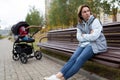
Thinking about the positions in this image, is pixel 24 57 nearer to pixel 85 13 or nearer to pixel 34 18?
pixel 85 13

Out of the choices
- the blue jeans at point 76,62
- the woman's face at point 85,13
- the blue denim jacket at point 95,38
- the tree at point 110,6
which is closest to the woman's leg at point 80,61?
the blue jeans at point 76,62

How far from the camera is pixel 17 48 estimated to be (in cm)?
1086

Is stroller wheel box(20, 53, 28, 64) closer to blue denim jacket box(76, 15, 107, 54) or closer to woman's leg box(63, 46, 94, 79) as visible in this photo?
blue denim jacket box(76, 15, 107, 54)

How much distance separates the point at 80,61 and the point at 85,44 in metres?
0.49

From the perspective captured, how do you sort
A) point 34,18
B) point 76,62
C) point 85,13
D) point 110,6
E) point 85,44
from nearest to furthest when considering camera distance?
point 76,62 < point 85,44 < point 85,13 < point 110,6 < point 34,18

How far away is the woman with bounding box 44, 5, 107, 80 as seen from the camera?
584 centimetres

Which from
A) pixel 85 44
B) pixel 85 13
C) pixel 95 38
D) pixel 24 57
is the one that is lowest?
pixel 24 57

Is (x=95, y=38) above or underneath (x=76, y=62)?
above

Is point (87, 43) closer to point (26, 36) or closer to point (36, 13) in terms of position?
point (26, 36)

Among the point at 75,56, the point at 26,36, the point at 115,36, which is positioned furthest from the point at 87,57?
the point at 26,36

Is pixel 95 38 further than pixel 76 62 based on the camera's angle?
Yes

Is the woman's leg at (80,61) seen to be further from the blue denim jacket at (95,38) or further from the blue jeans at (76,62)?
the blue denim jacket at (95,38)

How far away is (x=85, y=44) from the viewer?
6.23m

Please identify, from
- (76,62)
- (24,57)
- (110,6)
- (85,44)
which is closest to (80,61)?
(76,62)
